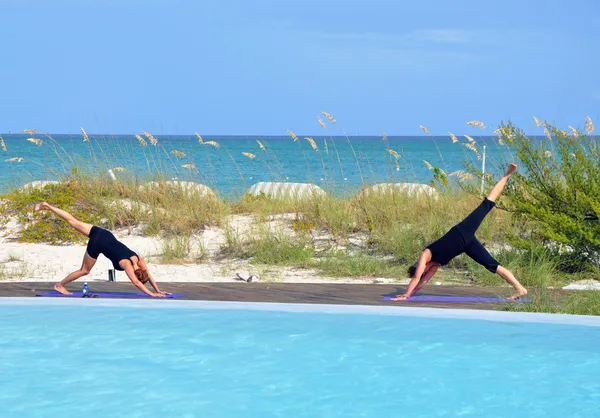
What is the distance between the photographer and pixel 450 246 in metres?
7.22

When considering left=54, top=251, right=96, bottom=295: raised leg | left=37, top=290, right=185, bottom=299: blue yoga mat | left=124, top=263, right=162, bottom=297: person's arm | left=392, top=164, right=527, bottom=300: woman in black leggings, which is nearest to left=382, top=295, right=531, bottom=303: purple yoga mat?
left=392, top=164, right=527, bottom=300: woman in black leggings

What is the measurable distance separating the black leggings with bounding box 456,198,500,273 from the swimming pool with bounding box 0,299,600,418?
2.44 ft

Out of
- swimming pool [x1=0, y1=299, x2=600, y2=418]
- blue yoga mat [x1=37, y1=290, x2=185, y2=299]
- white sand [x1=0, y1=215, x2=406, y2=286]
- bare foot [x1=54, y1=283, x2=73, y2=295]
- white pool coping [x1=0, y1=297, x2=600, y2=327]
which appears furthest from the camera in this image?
white sand [x1=0, y1=215, x2=406, y2=286]

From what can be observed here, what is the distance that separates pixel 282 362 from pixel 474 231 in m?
2.08

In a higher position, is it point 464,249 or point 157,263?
point 464,249

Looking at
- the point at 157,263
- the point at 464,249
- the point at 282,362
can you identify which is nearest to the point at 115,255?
the point at 282,362

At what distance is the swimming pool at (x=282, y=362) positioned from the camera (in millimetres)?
5473

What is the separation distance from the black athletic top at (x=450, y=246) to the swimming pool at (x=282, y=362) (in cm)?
65

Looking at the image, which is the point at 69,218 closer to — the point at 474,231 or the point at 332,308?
the point at 332,308

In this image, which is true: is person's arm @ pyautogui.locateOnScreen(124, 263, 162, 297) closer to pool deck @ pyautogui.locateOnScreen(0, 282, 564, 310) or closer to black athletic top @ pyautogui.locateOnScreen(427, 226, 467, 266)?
pool deck @ pyautogui.locateOnScreen(0, 282, 564, 310)

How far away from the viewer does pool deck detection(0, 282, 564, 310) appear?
731 centimetres

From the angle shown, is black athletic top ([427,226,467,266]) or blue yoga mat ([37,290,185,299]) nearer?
black athletic top ([427,226,467,266])

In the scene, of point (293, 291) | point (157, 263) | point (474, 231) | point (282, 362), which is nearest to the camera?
point (282, 362)

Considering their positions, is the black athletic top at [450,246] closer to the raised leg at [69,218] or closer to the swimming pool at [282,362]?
the swimming pool at [282,362]
